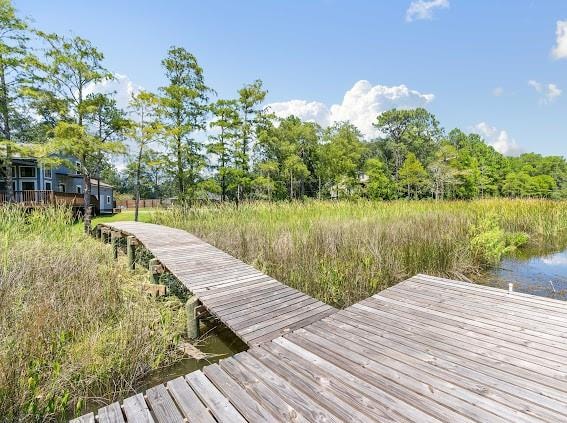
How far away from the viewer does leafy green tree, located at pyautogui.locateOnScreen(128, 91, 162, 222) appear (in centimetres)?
1470

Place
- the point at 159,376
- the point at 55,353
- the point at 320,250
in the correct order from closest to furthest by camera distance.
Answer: the point at 55,353 < the point at 159,376 < the point at 320,250

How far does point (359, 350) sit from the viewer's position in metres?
2.43

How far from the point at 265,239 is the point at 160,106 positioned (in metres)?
12.0

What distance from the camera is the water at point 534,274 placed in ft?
19.7

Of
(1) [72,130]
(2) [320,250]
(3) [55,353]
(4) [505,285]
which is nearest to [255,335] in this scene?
(3) [55,353]

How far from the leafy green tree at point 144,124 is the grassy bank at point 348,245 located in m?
6.56

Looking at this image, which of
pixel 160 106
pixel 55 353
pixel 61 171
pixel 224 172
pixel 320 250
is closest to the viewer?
pixel 55 353

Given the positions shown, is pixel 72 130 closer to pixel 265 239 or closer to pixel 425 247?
pixel 265 239

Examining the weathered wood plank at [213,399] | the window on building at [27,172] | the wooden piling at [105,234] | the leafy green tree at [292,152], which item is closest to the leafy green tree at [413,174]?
the leafy green tree at [292,152]

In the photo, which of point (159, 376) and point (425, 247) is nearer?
point (159, 376)

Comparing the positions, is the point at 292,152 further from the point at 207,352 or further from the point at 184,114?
the point at 207,352

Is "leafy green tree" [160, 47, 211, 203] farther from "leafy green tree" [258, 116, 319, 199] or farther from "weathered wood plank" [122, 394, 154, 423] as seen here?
"weathered wood plank" [122, 394, 154, 423]

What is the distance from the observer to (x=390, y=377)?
6.69 feet

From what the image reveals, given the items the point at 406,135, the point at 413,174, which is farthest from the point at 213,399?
the point at 406,135
